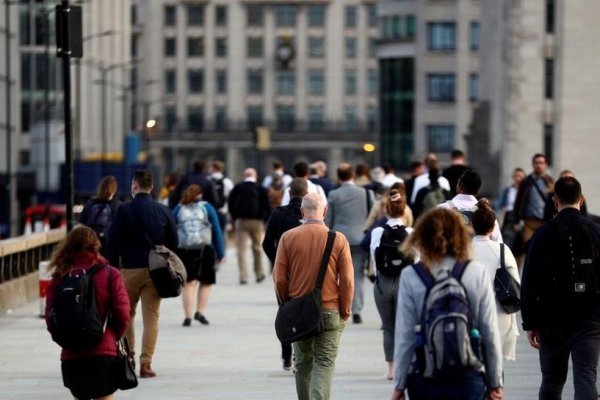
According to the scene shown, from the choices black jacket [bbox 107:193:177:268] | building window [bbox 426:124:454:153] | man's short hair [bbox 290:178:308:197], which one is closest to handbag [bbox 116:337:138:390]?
black jacket [bbox 107:193:177:268]

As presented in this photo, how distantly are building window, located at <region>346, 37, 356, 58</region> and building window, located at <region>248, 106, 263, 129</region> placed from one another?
10131 millimetres

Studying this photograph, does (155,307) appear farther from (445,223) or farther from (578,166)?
(578,166)

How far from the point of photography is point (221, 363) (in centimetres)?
1777

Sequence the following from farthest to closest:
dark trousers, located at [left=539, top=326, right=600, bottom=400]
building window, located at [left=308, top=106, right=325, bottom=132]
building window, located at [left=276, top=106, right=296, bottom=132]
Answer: building window, located at [left=276, top=106, right=296, bottom=132]
building window, located at [left=308, top=106, right=325, bottom=132]
dark trousers, located at [left=539, top=326, right=600, bottom=400]

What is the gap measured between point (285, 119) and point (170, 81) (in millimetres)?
11706

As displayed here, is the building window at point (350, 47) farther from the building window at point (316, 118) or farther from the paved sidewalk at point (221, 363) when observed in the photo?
the paved sidewalk at point (221, 363)

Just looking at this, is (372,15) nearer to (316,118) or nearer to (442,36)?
(316,118)

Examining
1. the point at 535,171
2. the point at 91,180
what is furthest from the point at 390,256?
the point at 91,180

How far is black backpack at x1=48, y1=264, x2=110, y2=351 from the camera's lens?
10758 mm


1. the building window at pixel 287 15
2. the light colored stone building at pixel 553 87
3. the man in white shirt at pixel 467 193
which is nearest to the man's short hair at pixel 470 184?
the man in white shirt at pixel 467 193

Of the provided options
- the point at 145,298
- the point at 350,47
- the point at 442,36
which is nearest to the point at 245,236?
the point at 145,298

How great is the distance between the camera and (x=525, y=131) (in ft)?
226

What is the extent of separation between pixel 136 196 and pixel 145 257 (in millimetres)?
541

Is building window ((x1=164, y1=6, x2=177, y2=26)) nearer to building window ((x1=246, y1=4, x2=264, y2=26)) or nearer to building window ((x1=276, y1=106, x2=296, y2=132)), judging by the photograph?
building window ((x1=246, y1=4, x2=264, y2=26))
